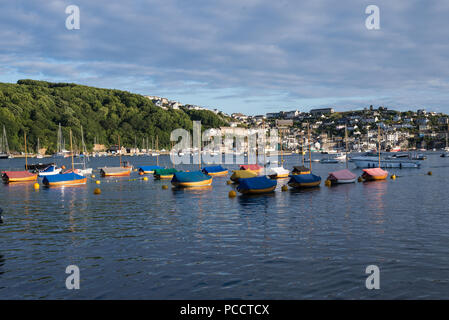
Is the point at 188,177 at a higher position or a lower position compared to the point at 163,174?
higher

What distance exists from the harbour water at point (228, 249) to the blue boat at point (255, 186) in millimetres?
5722

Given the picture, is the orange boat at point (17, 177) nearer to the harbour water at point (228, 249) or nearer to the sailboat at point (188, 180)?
the sailboat at point (188, 180)

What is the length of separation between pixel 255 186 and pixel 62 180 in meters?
41.1

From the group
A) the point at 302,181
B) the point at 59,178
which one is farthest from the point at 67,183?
the point at 302,181

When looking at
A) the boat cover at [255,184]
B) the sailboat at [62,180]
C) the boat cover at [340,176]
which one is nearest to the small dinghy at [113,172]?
the sailboat at [62,180]

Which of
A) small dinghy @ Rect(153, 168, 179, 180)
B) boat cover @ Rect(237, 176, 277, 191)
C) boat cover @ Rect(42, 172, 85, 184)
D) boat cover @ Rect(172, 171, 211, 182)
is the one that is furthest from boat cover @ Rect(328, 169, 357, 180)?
boat cover @ Rect(42, 172, 85, 184)

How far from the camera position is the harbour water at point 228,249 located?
62.4ft

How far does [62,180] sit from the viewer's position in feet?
252

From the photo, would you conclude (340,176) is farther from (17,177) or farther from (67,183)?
(17,177)

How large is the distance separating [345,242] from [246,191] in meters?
28.7

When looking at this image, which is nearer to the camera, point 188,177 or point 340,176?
point 188,177

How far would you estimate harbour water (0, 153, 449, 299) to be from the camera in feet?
62.4
